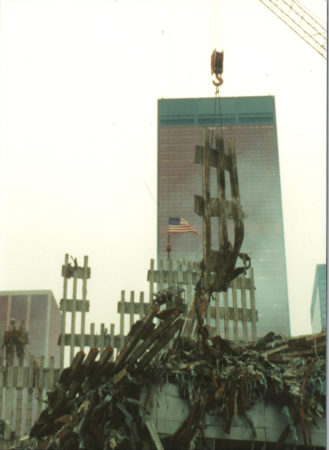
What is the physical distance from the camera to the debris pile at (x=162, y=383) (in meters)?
6.58

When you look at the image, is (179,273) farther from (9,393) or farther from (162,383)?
(162,383)

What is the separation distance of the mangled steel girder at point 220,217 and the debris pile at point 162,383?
3.45 feet

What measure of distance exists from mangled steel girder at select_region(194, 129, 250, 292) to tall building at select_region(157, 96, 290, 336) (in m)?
84.1

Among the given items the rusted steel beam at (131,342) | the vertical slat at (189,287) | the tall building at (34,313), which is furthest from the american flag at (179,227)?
the tall building at (34,313)

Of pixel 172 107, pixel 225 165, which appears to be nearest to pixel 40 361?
pixel 225 165

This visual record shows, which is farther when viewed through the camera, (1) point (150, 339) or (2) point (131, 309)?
(2) point (131, 309)

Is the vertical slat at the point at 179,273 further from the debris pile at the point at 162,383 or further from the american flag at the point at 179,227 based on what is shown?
the debris pile at the point at 162,383

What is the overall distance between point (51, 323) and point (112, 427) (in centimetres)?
9366

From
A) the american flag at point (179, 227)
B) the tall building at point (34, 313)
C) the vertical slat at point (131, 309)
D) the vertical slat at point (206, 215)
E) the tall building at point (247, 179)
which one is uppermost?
the tall building at point (247, 179)

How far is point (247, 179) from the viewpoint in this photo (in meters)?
92.8

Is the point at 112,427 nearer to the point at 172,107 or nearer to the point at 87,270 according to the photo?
the point at 87,270

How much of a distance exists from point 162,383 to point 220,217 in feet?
7.52

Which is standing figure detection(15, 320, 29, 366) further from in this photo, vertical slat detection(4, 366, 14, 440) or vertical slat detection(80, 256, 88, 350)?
vertical slat detection(80, 256, 88, 350)

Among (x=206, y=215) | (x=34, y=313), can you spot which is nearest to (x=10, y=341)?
(x=206, y=215)
